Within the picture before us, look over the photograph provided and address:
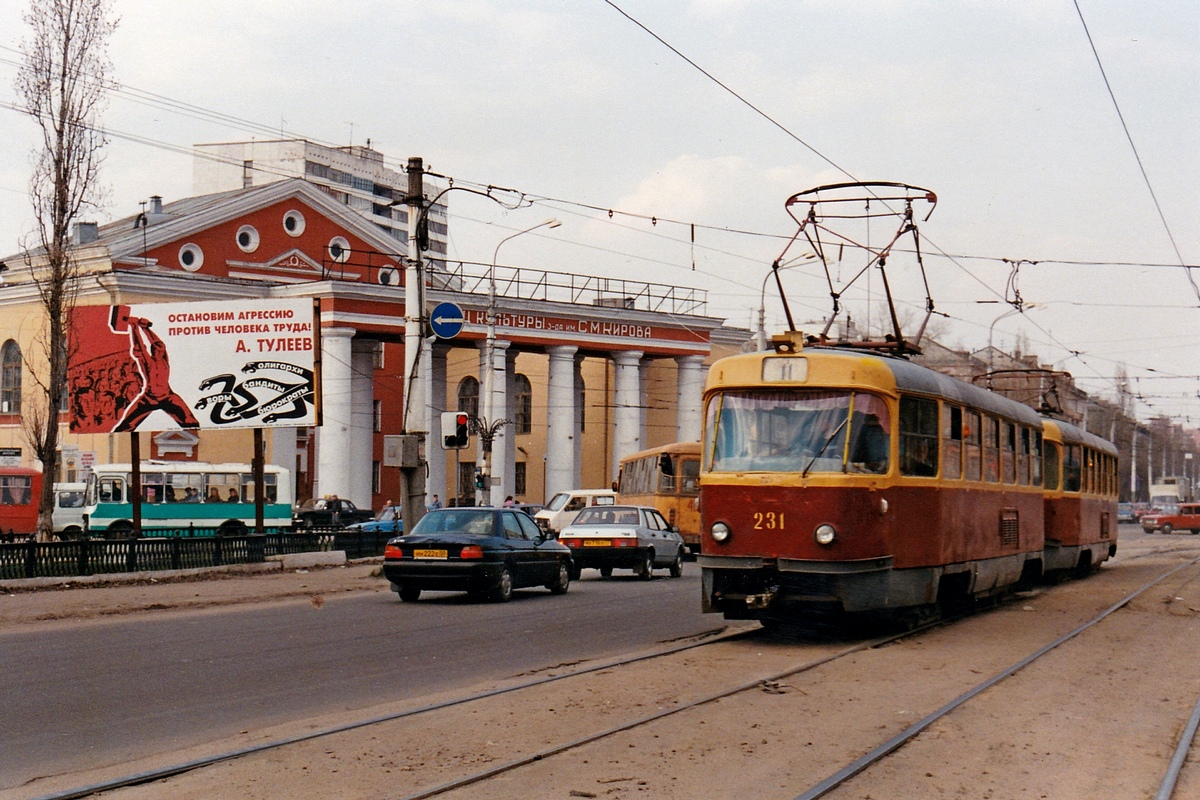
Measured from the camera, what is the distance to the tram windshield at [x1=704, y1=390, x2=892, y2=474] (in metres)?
13.7

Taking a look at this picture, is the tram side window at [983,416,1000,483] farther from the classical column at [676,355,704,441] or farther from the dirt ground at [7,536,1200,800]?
the classical column at [676,355,704,441]

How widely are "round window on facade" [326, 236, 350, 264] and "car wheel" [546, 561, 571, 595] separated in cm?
3907

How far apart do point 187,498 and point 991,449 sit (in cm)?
3011

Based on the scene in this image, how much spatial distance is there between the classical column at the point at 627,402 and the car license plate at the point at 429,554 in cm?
4103

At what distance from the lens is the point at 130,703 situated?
10430 mm

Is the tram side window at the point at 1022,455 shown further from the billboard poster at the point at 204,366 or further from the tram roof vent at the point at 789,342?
the billboard poster at the point at 204,366

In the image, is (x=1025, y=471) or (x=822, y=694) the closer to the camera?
(x=822, y=694)

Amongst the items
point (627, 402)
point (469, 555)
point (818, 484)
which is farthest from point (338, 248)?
point (818, 484)

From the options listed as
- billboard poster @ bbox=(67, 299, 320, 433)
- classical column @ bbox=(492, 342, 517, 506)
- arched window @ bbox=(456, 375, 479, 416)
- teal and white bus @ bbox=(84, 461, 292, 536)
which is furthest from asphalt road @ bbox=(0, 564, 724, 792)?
arched window @ bbox=(456, 375, 479, 416)

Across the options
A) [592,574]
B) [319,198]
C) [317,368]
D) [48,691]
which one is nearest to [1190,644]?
[48,691]

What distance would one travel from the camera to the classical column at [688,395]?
62.8 m

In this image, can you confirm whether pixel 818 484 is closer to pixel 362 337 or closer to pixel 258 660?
pixel 258 660

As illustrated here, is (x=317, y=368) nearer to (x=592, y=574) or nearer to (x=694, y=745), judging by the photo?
(x=592, y=574)

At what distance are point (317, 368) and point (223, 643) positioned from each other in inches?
562
